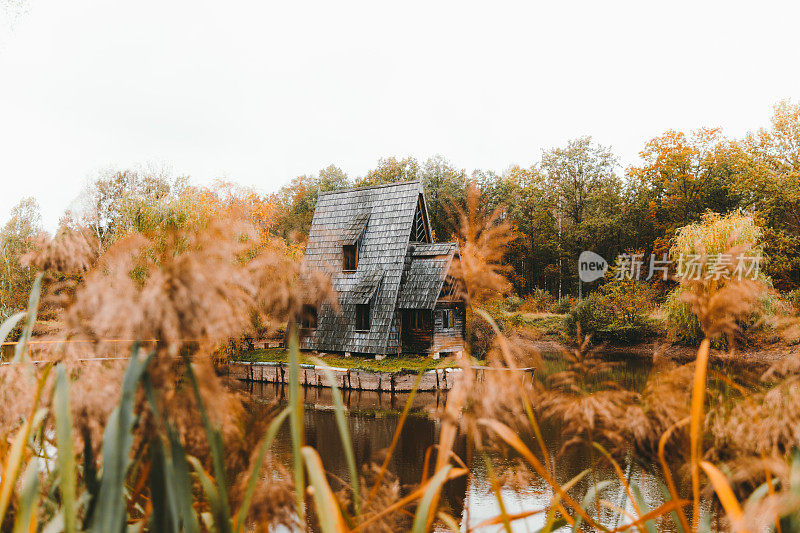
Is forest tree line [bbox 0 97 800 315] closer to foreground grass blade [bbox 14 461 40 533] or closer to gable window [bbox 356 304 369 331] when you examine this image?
gable window [bbox 356 304 369 331]

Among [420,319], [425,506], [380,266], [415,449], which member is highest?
[380,266]

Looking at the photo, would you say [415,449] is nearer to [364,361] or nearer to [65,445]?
[364,361]

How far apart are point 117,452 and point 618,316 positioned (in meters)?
25.1

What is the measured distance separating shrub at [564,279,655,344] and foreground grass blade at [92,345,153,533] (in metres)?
23.0

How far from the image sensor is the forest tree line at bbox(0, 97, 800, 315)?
24.6 meters

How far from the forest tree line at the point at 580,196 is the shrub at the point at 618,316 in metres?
3.83

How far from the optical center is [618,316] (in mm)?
23375

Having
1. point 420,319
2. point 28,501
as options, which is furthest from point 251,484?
point 420,319

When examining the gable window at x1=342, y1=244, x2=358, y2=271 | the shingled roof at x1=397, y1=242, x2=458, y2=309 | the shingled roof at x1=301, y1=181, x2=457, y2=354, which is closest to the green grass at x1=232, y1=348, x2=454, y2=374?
the shingled roof at x1=301, y1=181, x2=457, y2=354

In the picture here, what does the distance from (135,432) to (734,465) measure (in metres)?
1.29

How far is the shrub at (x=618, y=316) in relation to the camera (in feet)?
75.3

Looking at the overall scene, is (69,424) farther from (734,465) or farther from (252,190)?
(252,190)

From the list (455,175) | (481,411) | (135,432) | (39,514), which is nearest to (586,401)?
(481,411)

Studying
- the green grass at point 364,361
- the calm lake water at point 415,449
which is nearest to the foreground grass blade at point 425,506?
the calm lake water at point 415,449
